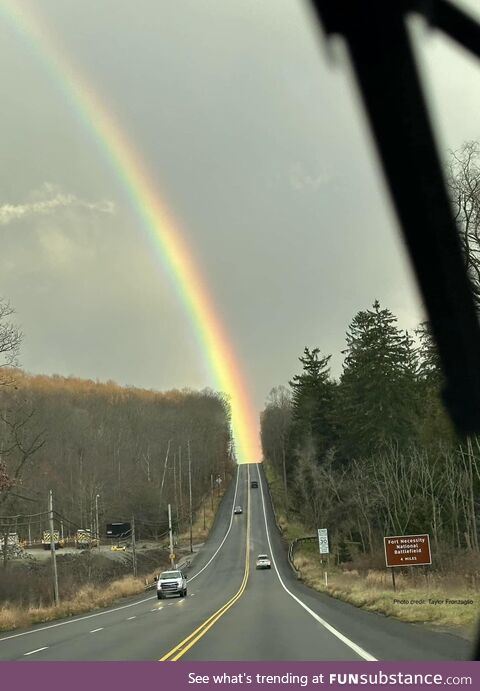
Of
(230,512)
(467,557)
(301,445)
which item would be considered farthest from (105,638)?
(230,512)

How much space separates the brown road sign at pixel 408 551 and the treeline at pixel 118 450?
39.8 m

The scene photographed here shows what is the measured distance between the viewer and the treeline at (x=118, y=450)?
295 ft

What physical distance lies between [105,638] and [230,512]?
327ft

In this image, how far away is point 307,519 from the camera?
93.9 meters

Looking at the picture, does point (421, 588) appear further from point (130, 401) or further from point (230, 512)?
point (130, 401)

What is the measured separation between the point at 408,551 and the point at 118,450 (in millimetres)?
98322

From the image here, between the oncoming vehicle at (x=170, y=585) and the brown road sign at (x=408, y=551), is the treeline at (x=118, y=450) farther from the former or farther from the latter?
the brown road sign at (x=408, y=551)

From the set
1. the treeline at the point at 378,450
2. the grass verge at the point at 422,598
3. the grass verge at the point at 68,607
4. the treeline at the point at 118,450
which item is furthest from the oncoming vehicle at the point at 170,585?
the treeline at the point at 118,450

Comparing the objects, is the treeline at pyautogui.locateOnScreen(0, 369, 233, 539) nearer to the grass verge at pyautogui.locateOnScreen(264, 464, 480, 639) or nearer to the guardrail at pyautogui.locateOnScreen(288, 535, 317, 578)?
the guardrail at pyautogui.locateOnScreen(288, 535, 317, 578)

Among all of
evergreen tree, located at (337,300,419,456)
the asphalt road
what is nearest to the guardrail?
evergreen tree, located at (337,300,419,456)

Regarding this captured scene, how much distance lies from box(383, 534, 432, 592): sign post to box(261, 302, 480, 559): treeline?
621 inches

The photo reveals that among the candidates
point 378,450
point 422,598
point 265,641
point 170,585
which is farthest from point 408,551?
point 378,450

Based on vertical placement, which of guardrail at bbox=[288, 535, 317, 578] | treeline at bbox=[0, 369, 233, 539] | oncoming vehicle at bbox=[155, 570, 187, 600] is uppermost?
treeline at bbox=[0, 369, 233, 539]

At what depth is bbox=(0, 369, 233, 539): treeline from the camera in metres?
89.9
